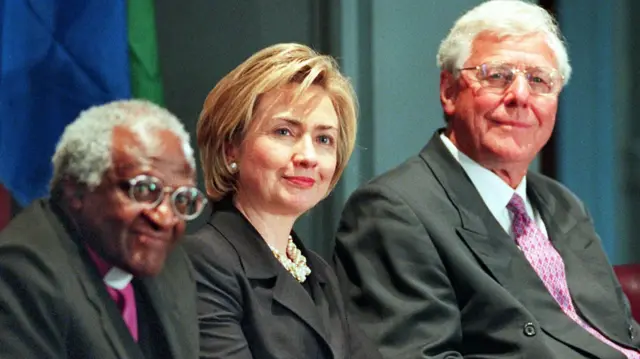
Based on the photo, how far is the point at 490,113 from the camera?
2398 mm

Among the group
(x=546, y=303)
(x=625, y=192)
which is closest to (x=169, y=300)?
(x=546, y=303)

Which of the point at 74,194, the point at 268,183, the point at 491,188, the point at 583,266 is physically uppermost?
the point at 74,194

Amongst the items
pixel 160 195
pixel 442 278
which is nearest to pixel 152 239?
pixel 160 195

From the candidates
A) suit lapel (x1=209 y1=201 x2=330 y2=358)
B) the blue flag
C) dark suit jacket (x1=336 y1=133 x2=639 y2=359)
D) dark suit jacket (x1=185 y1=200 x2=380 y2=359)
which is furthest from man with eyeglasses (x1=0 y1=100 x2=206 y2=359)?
dark suit jacket (x1=336 y1=133 x2=639 y2=359)

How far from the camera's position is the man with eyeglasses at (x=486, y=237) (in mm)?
2180

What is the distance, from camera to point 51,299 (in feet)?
4.09

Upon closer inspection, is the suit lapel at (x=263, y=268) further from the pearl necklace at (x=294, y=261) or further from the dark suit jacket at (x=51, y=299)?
the dark suit jacket at (x=51, y=299)

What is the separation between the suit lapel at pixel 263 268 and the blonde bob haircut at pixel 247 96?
7 centimetres

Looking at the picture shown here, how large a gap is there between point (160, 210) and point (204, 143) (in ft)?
2.09

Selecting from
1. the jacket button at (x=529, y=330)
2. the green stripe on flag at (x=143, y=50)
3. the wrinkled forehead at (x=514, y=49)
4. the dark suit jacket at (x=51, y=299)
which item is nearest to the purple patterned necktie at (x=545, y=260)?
the jacket button at (x=529, y=330)

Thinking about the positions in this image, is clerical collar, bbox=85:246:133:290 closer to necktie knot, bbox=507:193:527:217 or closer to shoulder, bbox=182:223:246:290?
shoulder, bbox=182:223:246:290

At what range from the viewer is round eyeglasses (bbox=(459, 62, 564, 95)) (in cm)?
238

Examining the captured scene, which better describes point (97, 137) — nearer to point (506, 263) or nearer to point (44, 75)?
point (44, 75)

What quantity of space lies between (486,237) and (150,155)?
45.8 inches
